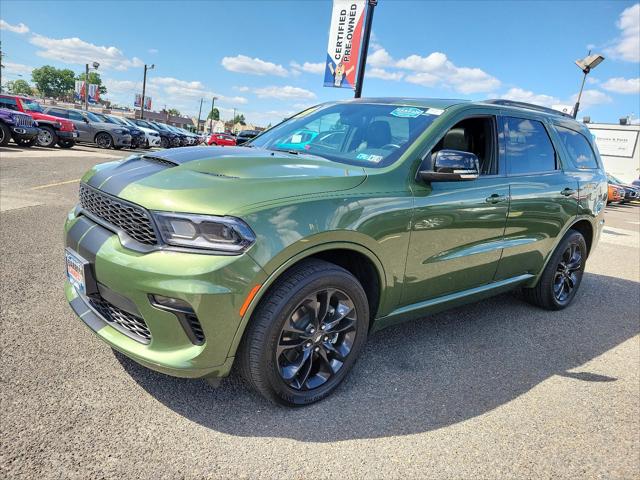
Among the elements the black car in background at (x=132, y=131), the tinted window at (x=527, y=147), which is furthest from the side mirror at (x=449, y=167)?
the black car in background at (x=132, y=131)

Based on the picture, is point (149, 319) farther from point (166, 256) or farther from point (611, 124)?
point (611, 124)

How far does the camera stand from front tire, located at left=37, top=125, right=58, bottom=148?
50.9ft

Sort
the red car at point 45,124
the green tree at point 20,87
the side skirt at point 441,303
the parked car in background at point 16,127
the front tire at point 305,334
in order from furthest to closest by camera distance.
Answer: the green tree at point 20,87 → the red car at point 45,124 → the parked car in background at point 16,127 → the side skirt at point 441,303 → the front tire at point 305,334

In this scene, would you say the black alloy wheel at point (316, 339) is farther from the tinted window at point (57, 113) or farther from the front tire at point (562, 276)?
the tinted window at point (57, 113)

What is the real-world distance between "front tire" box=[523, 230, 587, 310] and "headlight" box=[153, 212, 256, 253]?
346cm

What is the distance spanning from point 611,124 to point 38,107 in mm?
Answer: 54693

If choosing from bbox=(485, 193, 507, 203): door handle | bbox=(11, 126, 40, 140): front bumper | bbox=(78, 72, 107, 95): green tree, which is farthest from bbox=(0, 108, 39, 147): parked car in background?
bbox=(78, 72, 107, 95): green tree

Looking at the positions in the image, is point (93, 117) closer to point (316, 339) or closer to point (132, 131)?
point (132, 131)

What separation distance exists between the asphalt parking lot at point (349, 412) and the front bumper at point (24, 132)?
12.3m

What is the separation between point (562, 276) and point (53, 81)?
555ft

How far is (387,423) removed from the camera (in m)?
2.55

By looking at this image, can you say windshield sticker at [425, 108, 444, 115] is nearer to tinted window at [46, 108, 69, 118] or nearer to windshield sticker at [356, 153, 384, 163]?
windshield sticker at [356, 153, 384, 163]

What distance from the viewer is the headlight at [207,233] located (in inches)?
83.1

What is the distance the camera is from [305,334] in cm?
253
